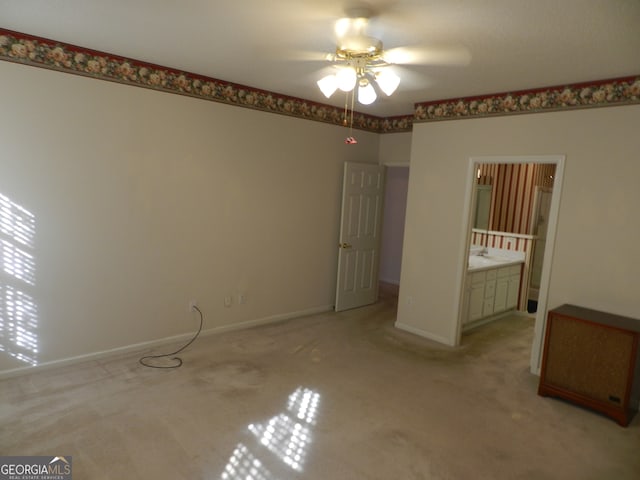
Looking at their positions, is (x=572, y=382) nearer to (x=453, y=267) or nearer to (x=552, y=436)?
(x=552, y=436)

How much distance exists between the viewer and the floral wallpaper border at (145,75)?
311cm

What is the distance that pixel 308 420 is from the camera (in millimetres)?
2975

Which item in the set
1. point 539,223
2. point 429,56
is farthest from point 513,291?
point 429,56

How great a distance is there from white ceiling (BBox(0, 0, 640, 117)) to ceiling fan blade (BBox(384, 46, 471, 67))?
0.01 meters

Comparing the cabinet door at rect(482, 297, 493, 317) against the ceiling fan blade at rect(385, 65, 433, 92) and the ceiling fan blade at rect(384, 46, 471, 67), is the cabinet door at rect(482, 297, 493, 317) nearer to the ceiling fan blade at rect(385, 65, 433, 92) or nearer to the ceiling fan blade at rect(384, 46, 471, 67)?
the ceiling fan blade at rect(385, 65, 433, 92)

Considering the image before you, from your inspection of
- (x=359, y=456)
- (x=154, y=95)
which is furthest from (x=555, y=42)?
(x=154, y=95)

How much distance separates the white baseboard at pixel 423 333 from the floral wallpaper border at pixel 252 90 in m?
2.42

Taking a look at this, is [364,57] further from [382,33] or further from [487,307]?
[487,307]

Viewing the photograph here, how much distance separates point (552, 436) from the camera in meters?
2.94

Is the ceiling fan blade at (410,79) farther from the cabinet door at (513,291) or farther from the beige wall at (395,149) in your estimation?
the cabinet door at (513,291)

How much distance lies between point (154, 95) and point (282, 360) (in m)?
2.72

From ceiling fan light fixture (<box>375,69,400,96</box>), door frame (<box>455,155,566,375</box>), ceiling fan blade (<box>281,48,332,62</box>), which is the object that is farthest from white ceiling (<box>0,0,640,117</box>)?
door frame (<box>455,155,566,375</box>)

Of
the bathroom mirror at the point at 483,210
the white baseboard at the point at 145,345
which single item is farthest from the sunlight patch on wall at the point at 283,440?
the bathroom mirror at the point at 483,210

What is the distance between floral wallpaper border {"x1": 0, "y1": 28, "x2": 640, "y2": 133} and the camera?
318 cm
